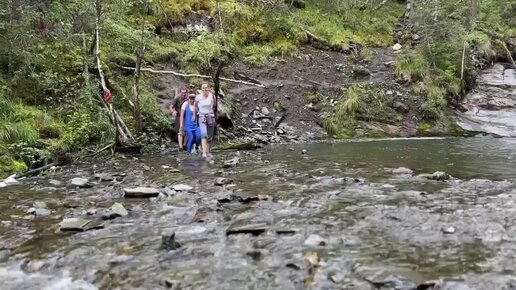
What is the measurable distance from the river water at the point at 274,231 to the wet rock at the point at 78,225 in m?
0.12

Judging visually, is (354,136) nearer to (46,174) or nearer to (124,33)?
(124,33)

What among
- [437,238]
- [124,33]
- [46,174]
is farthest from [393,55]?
[437,238]

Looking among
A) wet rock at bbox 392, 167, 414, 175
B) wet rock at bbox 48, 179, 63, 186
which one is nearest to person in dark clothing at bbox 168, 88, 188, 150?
wet rock at bbox 48, 179, 63, 186

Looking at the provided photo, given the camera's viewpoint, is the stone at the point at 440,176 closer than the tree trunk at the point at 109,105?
Yes

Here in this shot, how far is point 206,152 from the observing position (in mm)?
12969

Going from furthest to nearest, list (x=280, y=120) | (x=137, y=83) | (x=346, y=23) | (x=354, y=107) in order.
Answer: (x=346, y=23) < (x=354, y=107) < (x=280, y=120) < (x=137, y=83)

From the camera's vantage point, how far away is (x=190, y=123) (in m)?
13.4

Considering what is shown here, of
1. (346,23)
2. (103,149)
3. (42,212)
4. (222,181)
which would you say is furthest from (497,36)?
(42,212)

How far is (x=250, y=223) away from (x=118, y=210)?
1975mm

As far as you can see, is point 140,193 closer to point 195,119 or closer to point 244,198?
point 244,198

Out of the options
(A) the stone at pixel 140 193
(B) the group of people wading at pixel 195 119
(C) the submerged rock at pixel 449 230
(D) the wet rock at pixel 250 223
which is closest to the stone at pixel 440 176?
→ (C) the submerged rock at pixel 449 230

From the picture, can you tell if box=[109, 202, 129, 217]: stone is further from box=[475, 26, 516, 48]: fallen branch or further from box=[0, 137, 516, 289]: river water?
box=[475, 26, 516, 48]: fallen branch

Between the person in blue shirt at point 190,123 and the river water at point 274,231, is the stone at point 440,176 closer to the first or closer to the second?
the river water at point 274,231

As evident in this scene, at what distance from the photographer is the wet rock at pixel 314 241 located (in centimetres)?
545
